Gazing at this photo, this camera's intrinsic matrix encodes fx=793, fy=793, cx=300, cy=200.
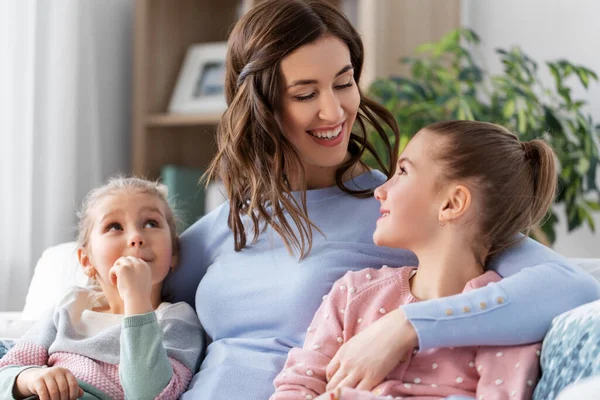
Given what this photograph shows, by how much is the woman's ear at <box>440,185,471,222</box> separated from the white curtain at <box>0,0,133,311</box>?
5.86 feet

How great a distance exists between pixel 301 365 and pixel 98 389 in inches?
15.0

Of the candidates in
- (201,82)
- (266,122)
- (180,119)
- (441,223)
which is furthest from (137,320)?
(201,82)

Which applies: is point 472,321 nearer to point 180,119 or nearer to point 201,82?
point 180,119

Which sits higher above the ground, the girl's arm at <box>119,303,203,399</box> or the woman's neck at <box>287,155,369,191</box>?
the woman's neck at <box>287,155,369,191</box>

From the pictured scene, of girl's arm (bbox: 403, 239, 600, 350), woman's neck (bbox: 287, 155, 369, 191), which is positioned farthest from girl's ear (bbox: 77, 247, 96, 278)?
girl's arm (bbox: 403, 239, 600, 350)

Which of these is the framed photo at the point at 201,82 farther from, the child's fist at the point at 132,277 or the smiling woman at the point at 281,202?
the child's fist at the point at 132,277

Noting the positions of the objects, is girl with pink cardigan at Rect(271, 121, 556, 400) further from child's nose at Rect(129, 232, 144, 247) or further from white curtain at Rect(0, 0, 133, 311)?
white curtain at Rect(0, 0, 133, 311)

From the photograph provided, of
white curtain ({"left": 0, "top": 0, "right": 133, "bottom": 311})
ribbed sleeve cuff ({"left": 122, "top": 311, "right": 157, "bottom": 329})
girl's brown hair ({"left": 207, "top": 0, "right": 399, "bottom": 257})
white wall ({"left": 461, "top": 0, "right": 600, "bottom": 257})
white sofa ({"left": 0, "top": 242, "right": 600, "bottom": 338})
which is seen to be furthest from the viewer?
white curtain ({"left": 0, "top": 0, "right": 133, "bottom": 311})

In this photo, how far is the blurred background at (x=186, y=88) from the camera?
2.45 meters

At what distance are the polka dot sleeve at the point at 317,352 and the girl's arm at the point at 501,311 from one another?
17cm

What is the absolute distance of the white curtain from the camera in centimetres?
277

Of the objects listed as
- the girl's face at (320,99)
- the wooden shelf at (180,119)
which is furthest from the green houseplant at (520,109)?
the girl's face at (320,99)

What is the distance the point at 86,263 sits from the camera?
5.22 feet

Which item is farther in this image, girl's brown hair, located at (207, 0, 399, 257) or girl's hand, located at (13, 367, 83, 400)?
girl's brown hair, located at (207, 0, 399, 257)
